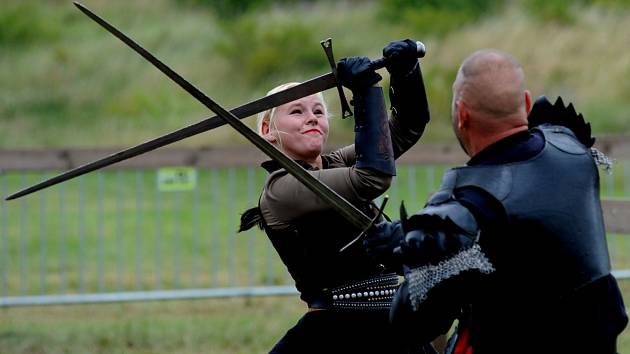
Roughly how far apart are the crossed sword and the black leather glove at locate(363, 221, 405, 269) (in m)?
0.12

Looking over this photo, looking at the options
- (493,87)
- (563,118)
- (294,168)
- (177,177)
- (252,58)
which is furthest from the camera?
(252,58)

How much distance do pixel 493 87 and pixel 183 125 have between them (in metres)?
15.7

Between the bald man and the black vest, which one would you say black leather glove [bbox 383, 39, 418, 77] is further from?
the black vest

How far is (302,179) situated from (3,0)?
2518cm

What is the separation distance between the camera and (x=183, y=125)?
18609 millimetres

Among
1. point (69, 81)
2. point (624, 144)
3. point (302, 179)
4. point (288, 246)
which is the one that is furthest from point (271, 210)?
Answer: point (69, 81)

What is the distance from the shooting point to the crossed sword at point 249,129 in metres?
3.52

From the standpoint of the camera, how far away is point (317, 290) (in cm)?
396

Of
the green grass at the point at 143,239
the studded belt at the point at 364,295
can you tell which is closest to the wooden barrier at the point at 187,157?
the green grass at the point at 143,239

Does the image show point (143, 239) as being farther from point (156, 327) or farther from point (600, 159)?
point (600, 159)

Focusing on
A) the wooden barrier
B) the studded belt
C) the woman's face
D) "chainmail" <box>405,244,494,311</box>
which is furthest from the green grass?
"chainmail" <box>405,244,494,311</box>

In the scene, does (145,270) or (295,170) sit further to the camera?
(145,270)

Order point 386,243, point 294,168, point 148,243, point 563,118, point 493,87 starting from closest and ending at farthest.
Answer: point 493,87
point 386,243
point 563,118
point 294,168
point 148,243

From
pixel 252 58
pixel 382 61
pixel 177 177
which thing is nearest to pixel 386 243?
pixel 382 61
